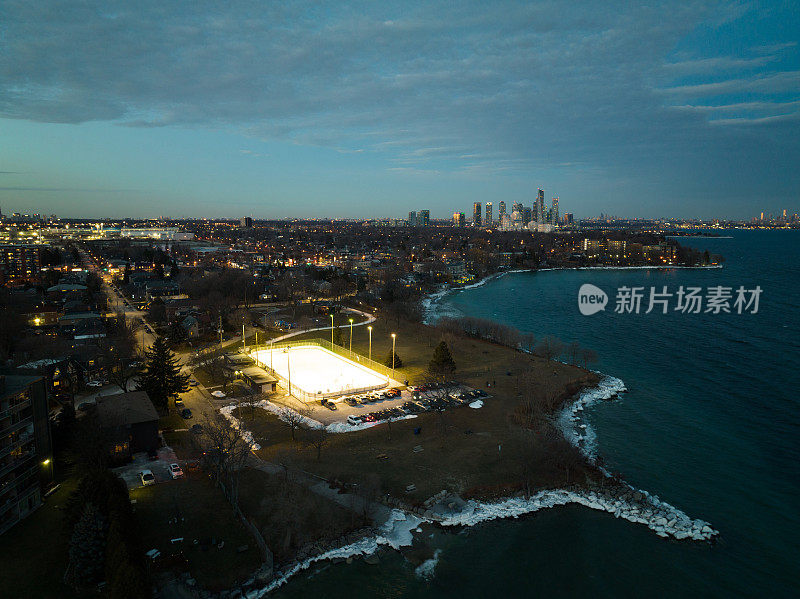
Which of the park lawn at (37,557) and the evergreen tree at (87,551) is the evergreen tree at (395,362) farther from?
the evergreen tree at (87,551)

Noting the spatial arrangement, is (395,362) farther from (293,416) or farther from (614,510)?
(614,510)

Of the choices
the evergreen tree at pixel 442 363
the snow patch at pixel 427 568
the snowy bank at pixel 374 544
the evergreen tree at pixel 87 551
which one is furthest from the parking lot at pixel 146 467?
the evergreen tree at pixel 442 363

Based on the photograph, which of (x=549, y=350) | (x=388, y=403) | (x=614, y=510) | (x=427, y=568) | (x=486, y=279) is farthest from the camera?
(x=486, y=279)

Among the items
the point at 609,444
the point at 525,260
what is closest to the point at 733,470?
the point at 609,444

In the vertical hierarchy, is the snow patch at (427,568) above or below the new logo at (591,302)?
below

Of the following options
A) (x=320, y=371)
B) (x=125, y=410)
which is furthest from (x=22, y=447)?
(x=320, y=371)

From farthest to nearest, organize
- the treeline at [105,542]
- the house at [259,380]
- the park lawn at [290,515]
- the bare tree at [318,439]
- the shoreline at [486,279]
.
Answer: the shoreline at [486,279]
the house at [259,380]
the bare tree at [318,439]
the park lawn at [290,515]
the treeline at [105,542]

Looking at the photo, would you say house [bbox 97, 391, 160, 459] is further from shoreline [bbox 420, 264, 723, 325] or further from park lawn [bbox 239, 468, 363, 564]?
shoreline [bbox 420, 264, 723, 325]
